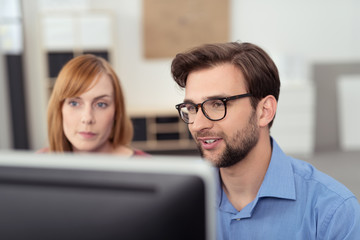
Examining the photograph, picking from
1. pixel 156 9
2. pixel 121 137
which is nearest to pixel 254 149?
pixel 121 137

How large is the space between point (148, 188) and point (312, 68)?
4.68 meters

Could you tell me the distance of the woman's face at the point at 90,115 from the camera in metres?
1.46

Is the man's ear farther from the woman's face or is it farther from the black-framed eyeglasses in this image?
the woman's face

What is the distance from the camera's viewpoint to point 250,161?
1.14 meters

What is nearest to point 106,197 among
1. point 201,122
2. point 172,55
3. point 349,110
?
point 201,122

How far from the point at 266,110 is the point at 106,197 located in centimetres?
86

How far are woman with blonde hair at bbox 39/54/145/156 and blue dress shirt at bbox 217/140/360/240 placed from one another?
2.10 feet

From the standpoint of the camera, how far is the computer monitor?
0.41 m

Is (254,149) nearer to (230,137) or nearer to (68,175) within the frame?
(230,137)

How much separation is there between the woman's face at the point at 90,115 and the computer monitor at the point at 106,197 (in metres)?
1.03

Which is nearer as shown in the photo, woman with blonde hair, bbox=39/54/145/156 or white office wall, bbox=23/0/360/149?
woman with blonde hair, bbox=39/54/145/156

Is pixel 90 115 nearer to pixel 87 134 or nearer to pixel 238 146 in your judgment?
pixel 87 134

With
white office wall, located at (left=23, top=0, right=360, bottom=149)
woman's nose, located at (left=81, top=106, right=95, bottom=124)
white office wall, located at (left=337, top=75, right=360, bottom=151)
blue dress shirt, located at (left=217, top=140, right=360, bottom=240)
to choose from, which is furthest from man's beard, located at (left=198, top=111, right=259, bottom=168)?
white office wall, located at (left=337, top=75, right=360, bottom=151)

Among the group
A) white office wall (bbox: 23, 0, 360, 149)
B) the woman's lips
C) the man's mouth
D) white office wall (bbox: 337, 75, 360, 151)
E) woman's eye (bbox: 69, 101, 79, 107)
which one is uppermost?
white office wall (bbox: 23, 0, 360, 149)
